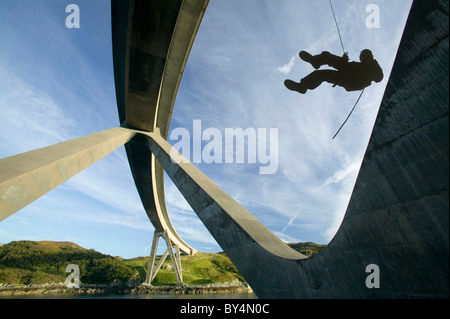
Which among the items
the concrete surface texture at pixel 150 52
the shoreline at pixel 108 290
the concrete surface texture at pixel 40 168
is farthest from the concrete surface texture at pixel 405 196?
the shoreline at pixel 108 290

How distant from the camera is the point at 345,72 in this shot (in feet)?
15.4

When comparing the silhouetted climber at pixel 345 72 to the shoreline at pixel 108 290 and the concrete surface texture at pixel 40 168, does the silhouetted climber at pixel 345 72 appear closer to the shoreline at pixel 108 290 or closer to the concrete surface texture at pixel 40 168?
the concrete surface texture at pixel 40 168

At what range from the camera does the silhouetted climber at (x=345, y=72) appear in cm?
439

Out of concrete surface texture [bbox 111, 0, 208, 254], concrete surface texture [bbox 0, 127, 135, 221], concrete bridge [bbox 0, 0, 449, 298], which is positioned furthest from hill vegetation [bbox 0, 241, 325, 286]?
concrete surface texture [bbox 0, 127, 135, 221]

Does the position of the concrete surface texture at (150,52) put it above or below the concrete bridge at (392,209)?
above

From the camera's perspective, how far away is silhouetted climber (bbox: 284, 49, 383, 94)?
4.39 meters

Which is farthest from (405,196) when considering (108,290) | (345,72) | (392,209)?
(108,290)

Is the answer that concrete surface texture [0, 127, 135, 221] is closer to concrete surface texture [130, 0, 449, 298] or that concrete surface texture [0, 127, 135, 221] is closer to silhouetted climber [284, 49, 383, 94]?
concrete surface texture [130, 0, 449, 298]

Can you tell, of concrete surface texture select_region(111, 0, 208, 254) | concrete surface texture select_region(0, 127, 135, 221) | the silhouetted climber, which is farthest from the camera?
concrete surface texture select_region(111, 0, 208, 254)

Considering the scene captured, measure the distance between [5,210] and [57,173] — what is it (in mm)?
1580

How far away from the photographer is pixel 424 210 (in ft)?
6.47

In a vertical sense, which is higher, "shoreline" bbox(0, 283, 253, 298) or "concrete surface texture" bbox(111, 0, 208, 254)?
Result: "concrete surface texture" bbox(111, 0, 208, 254)

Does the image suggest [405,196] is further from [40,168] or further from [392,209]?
[40,168]
